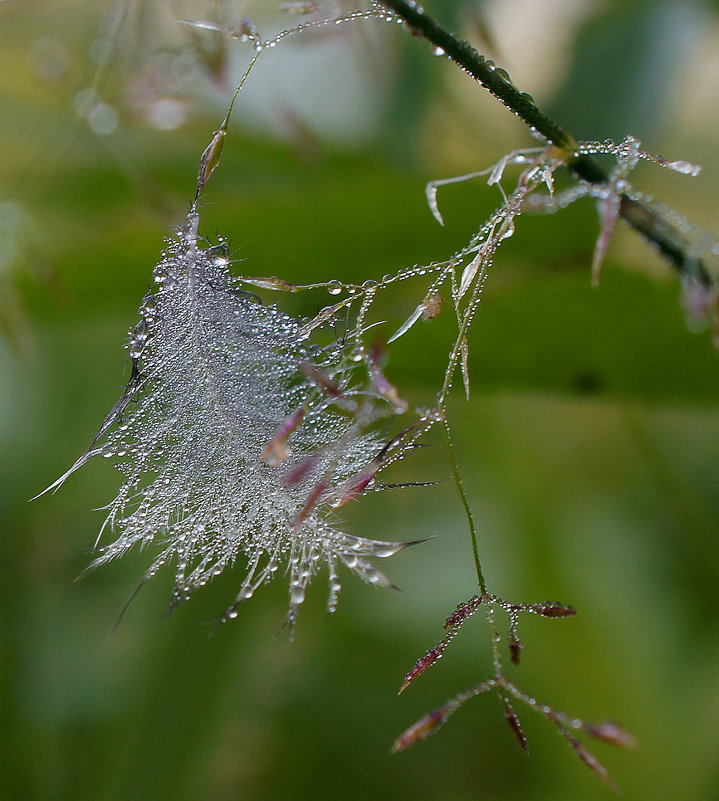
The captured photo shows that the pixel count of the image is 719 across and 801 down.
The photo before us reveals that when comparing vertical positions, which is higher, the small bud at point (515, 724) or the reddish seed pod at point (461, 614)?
the reddish seed pod at point (461, 614)

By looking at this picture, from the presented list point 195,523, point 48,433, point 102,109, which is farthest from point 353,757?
point 102,109

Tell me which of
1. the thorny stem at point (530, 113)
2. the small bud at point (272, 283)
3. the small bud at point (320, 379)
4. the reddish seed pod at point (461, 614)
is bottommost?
the reddish seed pod at point (461, 614)

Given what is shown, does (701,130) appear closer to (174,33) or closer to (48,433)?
(174,33)

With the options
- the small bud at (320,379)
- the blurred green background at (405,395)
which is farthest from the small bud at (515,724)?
the blurred green background at (405,395)

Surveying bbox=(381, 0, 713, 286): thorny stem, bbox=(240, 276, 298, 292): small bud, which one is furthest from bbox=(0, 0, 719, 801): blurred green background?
bbox=(240, 276, 298, 292): small bud

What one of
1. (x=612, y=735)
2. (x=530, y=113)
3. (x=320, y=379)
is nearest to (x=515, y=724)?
(x=612, y=735)

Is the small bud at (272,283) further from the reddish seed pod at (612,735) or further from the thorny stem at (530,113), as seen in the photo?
the reddish seed pod at (612,735)

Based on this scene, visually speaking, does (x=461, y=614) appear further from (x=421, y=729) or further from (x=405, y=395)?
(x=405, y=395)
